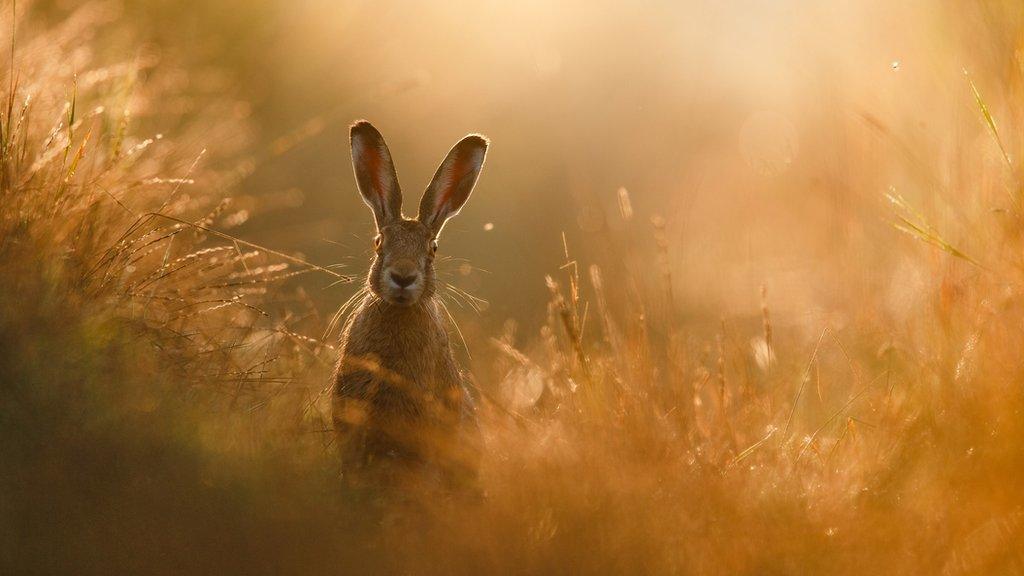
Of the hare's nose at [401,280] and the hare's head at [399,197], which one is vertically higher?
the hare's head at [399,197]

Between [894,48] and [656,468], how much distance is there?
2.60 metres

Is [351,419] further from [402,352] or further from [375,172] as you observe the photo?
[375,172]

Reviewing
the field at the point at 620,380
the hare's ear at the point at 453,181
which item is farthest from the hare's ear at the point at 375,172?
the field at the point at 620,380

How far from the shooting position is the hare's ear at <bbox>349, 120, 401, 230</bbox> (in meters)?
5.24

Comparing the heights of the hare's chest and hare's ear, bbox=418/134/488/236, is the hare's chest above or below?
below

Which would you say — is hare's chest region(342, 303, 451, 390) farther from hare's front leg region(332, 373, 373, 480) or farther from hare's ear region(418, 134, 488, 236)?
hare's ear region(418, 134, 488, 236)

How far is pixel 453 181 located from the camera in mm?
5414

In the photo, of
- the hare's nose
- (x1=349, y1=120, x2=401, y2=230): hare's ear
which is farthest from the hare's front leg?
(x1=349, y1=120, x2=401, y2=230): hare's ear

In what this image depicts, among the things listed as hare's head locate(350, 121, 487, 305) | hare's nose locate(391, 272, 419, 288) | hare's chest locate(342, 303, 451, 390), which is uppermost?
hare's head locate(350, 121, 487, 305)

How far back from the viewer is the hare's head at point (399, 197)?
5.11 metres

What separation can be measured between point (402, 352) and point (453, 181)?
3.30 feet

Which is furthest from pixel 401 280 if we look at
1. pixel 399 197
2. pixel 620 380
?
pixel 620 380

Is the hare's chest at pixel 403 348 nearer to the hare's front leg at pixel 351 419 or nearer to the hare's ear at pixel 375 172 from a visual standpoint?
the hare's front leg at pixel 351 419

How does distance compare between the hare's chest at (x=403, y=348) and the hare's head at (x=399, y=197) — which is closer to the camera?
the hare's chest at (x=403, y=348)
